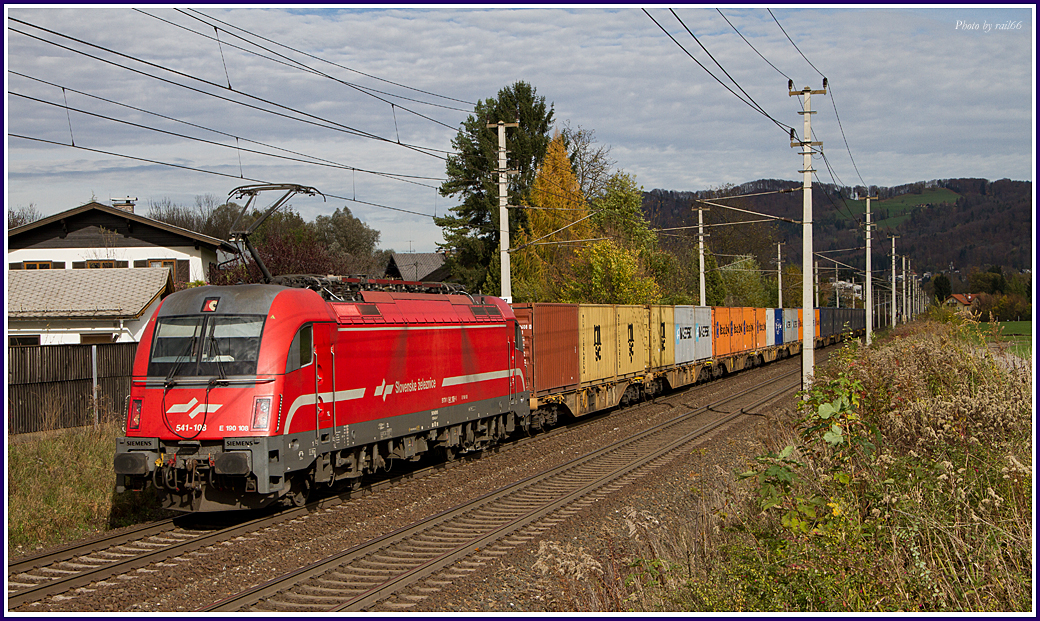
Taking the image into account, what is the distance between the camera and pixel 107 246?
33438 mm

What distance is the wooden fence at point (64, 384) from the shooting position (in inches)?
619

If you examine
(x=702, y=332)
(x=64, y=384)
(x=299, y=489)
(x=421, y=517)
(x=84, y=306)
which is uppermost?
(x=84, y=306)

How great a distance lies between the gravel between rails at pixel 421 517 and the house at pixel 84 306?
48.3 feet

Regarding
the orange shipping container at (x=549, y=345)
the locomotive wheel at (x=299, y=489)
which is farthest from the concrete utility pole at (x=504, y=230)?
the locomotive wheel at (x=299, y=489)

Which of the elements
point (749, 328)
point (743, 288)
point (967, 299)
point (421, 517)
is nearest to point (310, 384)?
point (421, 517)

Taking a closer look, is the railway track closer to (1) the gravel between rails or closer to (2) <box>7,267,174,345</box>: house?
(1) the gravel between rails

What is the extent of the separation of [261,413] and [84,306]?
1878 centimetres

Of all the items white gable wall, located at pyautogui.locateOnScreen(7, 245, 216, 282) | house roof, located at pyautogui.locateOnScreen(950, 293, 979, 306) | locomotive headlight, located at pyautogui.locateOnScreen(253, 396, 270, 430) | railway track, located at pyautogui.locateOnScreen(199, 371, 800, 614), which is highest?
white gable wall, located at pyautogui.locateOnScreen(7, 245, 216, 282)

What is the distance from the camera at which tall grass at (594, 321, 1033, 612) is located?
213 inches

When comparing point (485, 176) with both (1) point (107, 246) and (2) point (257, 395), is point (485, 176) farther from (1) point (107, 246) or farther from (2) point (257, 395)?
(2) point (257, 395)

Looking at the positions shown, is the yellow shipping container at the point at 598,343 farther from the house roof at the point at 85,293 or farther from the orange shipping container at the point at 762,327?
the orange shipping container at the point at 762,327

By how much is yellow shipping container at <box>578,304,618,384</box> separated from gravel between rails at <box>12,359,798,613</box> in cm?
469

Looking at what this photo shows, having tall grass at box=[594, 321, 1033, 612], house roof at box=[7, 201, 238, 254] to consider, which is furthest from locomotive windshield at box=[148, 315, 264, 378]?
house roof at box=[7, 201, 238, 254]

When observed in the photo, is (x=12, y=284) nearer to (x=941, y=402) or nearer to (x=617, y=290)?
(x=617, y=290)
